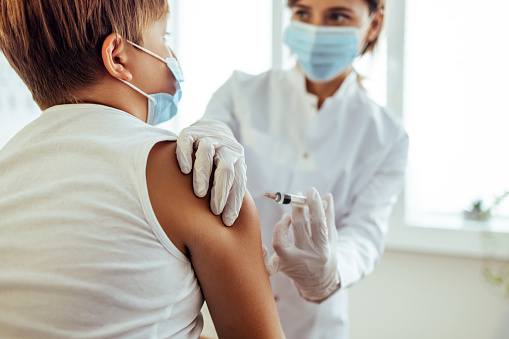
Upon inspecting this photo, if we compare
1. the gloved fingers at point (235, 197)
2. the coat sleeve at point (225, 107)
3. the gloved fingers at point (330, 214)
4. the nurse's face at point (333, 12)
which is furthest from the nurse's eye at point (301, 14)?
the gloved fingers at point (235, 197)

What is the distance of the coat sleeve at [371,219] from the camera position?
1500 millimetres

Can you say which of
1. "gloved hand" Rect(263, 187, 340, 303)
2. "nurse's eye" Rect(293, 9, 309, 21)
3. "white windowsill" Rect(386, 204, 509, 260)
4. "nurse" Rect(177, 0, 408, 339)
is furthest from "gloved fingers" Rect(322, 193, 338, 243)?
"white windowsill" Rect(386, 204, 509, 260)

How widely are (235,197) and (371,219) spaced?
907 millimetres

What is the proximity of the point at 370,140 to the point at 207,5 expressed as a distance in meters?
1.99

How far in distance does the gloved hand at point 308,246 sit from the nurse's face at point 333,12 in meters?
0.85

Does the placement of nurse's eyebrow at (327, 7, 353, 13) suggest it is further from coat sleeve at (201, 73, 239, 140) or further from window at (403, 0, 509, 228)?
window at (403, 0, 509, 228)

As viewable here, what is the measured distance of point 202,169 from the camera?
811mm

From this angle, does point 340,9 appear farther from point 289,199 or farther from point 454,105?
point 454,105

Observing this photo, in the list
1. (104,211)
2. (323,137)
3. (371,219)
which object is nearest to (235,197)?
(104,211)

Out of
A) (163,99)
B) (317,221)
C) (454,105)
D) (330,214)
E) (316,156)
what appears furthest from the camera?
(454,105)

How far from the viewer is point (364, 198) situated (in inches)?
66.1

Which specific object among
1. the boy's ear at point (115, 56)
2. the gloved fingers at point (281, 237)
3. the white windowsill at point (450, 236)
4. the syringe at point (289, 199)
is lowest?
the white windowsill at point (450, 236)

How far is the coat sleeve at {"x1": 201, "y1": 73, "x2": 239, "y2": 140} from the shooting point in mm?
1818

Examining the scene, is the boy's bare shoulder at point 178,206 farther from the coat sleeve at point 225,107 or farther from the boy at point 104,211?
the coat sleeve at point 225,107
